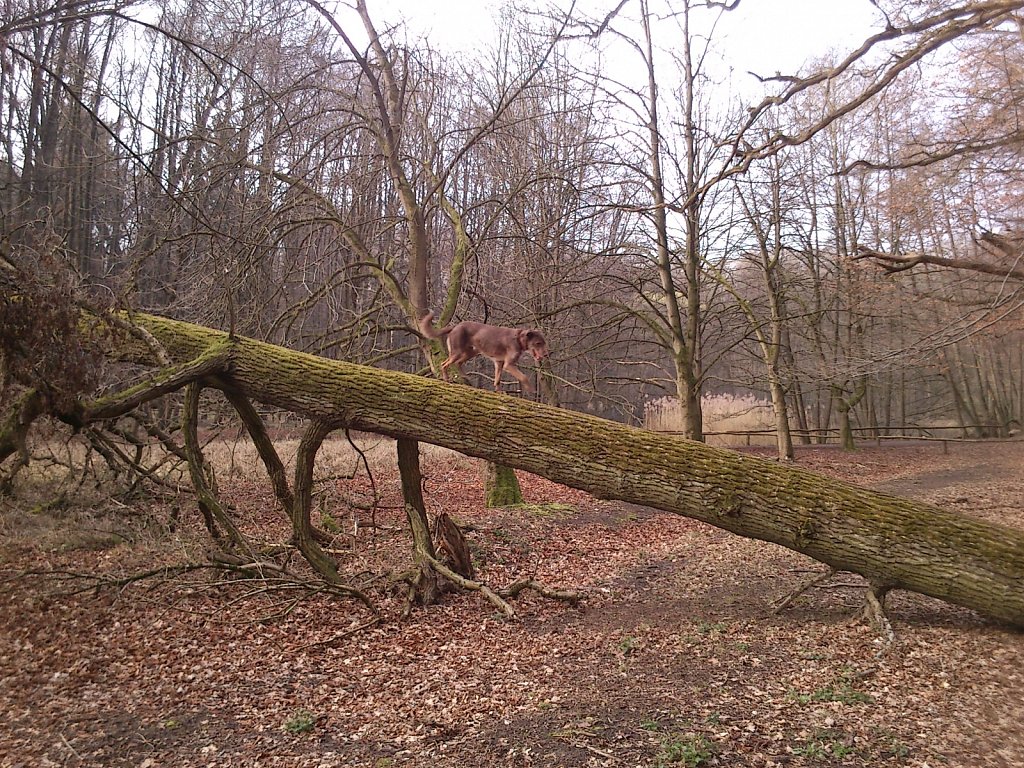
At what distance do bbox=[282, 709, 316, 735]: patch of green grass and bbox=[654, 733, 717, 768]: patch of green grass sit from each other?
7.13 feet

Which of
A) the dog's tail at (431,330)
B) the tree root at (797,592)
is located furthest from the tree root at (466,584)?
the tree root at (797,592)

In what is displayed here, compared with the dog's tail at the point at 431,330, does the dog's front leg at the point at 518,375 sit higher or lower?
lower

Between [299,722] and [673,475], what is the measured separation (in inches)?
134

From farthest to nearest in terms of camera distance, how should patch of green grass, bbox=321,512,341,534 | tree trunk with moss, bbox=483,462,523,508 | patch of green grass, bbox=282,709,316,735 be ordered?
1. tree trunk with moss, bbox=483,462,523,508
2. patch of green grass, bbox=321,512,341,534
3. patch of green grass, bbox=282,709,316,735

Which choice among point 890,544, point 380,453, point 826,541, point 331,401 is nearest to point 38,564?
point 331,401

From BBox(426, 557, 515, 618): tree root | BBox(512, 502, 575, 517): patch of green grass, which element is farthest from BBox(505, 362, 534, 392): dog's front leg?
BBox(512, 502, 575, 517): patch of green grass

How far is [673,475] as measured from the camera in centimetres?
586

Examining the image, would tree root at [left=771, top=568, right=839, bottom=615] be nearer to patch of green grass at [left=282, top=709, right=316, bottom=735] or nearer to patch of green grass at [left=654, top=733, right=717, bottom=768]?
patch of green grass at [left=654, top=733, right=717, bottom=768]

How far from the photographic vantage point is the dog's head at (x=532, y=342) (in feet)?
20.5

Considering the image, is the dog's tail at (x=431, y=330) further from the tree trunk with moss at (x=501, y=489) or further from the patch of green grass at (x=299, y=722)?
the tree trunk with moss at (x=501, y=489)

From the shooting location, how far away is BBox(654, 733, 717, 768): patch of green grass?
3826mm

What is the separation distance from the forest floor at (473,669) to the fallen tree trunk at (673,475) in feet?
1.96

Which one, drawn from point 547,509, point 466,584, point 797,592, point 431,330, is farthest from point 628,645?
point 547,509

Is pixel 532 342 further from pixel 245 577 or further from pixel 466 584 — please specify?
pixel 245 577
